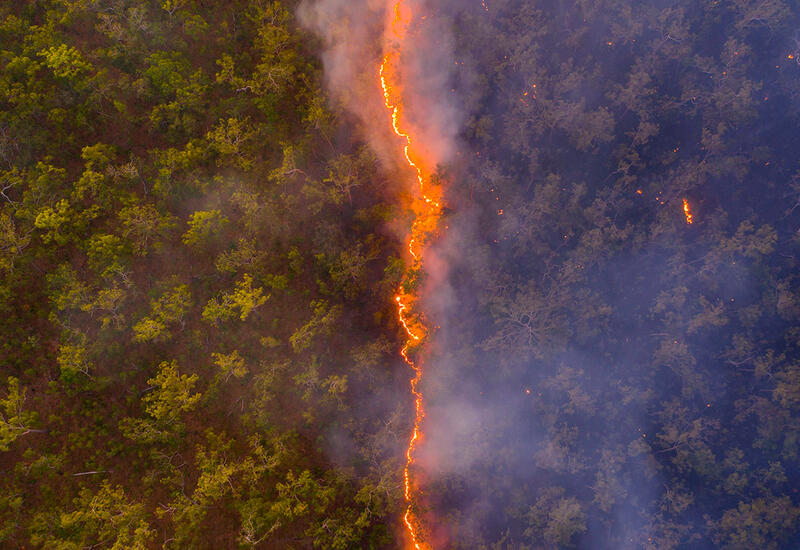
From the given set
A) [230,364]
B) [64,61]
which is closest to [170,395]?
[230,364]

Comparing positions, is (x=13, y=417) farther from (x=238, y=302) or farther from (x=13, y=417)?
(x=238, y=302)

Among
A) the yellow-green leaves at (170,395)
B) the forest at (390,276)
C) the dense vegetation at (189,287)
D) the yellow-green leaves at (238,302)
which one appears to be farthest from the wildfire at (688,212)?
the yellow-green leaves at (170,395)

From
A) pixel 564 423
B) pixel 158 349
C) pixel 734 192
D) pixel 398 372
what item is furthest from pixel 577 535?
pixel 158 349

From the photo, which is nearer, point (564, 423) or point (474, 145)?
point (564, 423)

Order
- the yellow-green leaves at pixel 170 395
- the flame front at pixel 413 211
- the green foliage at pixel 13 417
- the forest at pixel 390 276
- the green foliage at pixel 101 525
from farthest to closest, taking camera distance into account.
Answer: the flame front at pixel 413 211, the forest at pixel 390 276, the yellow-green leaves at pixel 170 395, the green foliage at pixel 101 525, the green foliage at pixel 13 417

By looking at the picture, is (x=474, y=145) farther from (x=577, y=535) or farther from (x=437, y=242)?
(x=577, y=535)

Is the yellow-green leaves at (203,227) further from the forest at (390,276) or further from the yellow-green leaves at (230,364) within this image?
the yellow-green leaves at (230,364)
